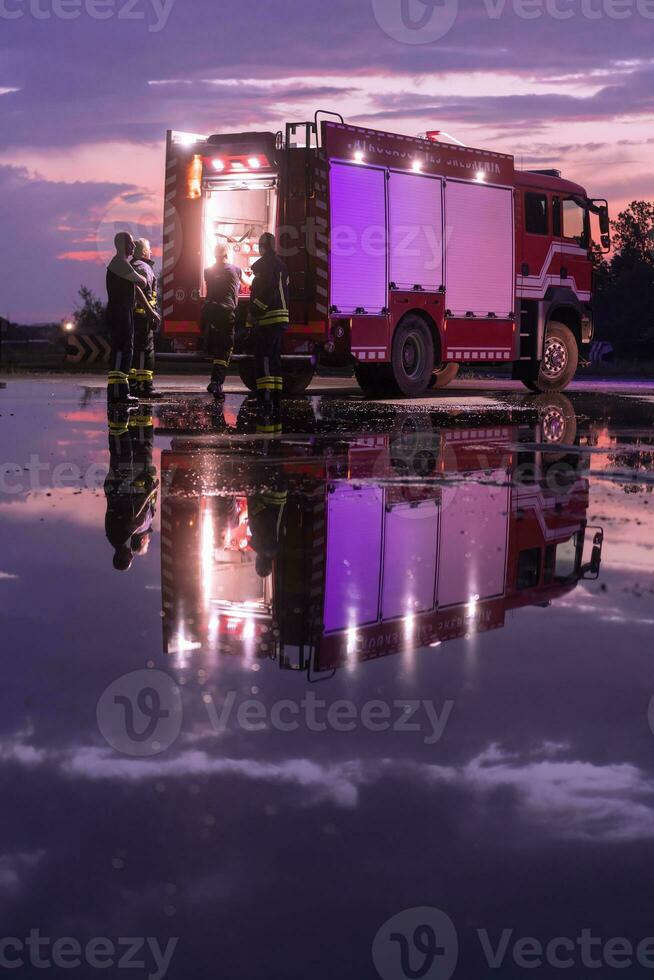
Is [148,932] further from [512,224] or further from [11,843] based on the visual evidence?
[512,224]

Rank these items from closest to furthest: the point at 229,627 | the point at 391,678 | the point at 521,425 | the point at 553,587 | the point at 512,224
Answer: the point at 391,678 < the point at 229,627 < the point at 553,587 < the point at 521,425 < the point at 512,224

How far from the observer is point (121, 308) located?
57.7 ft

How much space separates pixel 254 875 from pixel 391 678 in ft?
5.93

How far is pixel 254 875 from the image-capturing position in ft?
10.9

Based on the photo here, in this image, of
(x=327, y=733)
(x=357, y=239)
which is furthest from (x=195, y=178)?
(x=327, y=733)

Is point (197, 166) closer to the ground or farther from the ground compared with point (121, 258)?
farther from the ground

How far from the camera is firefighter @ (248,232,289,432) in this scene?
54.1 ft

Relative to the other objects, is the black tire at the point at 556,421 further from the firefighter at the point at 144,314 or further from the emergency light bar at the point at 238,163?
the firefighter at the point at 144,314

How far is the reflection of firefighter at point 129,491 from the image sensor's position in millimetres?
7883

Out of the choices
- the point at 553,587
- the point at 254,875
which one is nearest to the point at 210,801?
the point at 254,875
